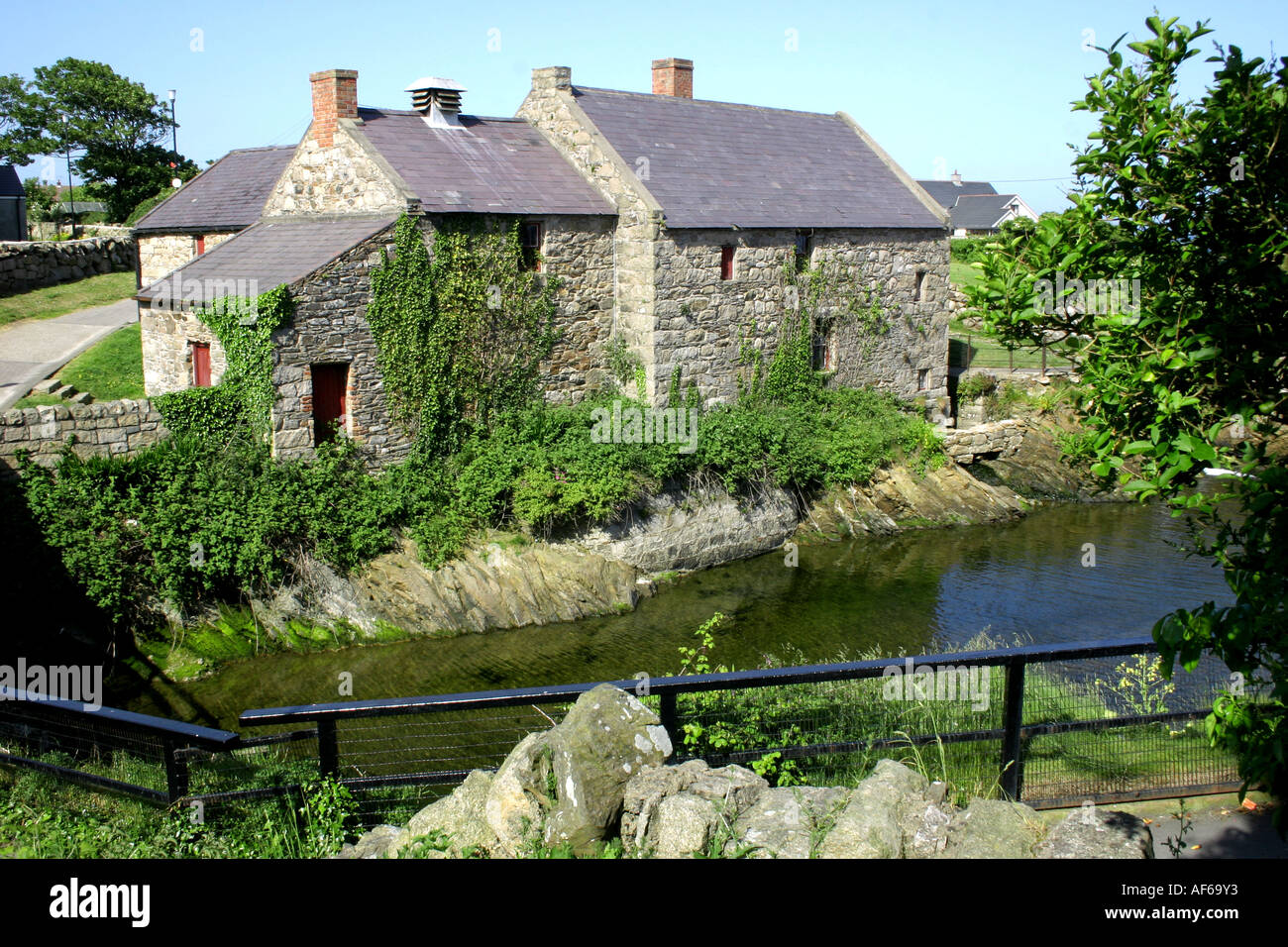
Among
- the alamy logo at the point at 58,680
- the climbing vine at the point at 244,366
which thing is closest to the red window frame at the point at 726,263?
the climbing vine at the point at 244,366

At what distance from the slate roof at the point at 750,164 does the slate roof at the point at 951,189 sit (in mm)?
35838

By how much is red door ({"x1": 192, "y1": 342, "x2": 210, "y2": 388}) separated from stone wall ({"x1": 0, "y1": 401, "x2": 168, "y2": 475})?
2307 millimetres

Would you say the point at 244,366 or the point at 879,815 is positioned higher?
the point at 244,366

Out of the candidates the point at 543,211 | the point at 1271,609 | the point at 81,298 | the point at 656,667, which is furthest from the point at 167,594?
the point at 81,298

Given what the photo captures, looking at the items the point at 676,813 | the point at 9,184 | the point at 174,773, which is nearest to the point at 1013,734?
the point at 676,813

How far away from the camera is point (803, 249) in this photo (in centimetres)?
2366

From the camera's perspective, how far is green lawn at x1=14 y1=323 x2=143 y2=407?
66.6 ft

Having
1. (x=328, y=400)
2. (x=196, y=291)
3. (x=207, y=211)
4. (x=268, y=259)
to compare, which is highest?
(x=207, y=211)

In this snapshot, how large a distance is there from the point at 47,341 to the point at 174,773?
826 inches

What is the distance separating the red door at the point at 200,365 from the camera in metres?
18.4

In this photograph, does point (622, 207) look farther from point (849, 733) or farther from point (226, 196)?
point (849, 733)

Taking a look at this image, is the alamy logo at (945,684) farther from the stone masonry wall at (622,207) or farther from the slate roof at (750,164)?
the slate roof at (750,164)

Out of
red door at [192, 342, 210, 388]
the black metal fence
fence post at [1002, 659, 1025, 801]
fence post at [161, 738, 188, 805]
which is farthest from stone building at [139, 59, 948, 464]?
fence post at [1002, 659, 1025, 801]
